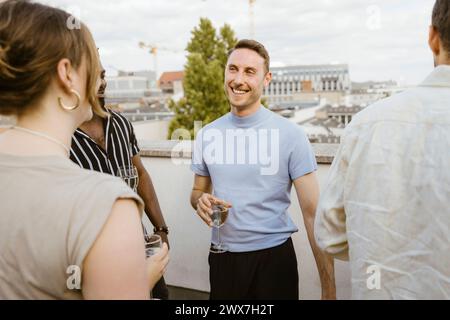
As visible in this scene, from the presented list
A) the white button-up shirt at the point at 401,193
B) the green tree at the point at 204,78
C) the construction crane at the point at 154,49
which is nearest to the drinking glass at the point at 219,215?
the white button-up shirt at the point at 401,193

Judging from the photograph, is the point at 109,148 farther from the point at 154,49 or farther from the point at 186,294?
the point at 154,49

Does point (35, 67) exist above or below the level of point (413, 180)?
above

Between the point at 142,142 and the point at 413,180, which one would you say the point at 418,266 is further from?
the point at 142,142

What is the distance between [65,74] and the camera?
102 centimetres

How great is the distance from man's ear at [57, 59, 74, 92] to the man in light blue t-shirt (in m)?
1.27

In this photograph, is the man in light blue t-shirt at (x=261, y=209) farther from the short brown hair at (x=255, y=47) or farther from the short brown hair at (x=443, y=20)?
the short brown hair at (x=443, y=20)

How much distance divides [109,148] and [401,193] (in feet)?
5.25

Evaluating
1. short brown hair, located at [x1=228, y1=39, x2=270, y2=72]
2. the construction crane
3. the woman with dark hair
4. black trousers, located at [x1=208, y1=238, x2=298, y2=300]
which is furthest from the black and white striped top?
the construction crane

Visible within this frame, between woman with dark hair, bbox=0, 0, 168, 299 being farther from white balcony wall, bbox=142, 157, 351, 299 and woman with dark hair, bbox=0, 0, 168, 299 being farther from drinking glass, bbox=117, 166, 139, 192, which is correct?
white balcony wall, bbox=142, 157, 351, 299

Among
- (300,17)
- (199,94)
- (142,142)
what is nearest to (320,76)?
(300,17)

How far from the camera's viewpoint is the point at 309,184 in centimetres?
230

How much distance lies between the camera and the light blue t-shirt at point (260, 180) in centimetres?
230
